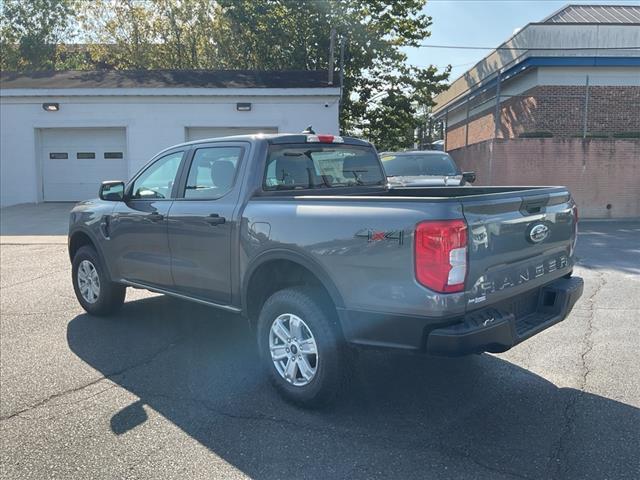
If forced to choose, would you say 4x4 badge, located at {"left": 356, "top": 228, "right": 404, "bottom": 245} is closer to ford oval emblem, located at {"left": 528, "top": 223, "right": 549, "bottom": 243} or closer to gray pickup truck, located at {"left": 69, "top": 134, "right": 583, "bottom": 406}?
gray pickup truck, located at {"left": 69, "top": 134, "right": 583, "bottom": 406}

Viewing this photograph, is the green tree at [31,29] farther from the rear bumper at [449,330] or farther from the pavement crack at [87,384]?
the rear bumper at [449,330]

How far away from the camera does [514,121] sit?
Answer: 755 inches

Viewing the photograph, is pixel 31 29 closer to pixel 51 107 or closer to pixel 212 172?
pixel 51 107

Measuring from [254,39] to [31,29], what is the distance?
14782 millimetres

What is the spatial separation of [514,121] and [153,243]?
657 inches

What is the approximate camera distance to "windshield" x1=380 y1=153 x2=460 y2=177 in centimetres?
1165

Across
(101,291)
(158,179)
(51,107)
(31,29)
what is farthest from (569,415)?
(31,29)

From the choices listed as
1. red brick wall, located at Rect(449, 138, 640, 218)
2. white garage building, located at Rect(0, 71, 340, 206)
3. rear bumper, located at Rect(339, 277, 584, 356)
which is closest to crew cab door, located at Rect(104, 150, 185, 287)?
rear bumper, located at Rect(339, 277, 584, 356)

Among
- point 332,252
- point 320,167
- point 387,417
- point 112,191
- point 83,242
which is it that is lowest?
point 387,417

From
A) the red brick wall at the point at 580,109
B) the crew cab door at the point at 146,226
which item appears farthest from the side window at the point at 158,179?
the red brick wall at the point at 580,109

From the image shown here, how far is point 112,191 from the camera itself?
573cm

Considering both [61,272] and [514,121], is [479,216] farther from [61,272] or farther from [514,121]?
[514,121]

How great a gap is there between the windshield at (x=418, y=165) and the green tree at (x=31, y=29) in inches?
1076

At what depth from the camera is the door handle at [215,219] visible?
434 cm
